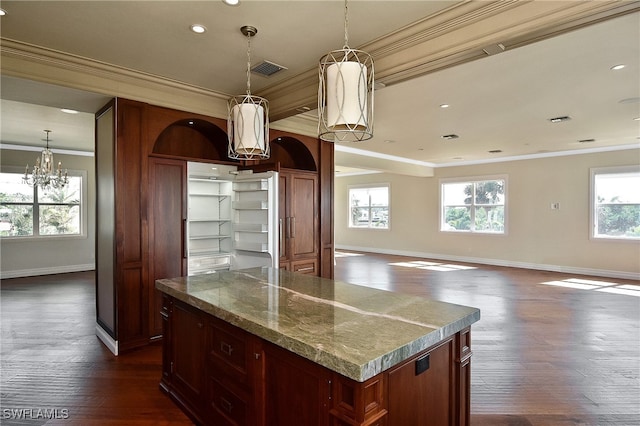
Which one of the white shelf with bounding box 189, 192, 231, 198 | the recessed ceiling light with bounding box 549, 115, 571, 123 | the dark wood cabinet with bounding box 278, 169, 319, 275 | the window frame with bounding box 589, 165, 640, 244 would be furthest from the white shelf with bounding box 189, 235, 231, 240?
the window frame with bounding box 589, 165, 640, 244

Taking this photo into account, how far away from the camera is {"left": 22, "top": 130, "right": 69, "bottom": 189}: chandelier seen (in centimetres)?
623

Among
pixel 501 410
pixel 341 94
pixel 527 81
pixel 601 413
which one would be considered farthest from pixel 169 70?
pixel 601 413

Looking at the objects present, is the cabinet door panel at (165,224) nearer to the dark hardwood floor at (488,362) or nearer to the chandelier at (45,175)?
the dark hardwood floor at (488,362)

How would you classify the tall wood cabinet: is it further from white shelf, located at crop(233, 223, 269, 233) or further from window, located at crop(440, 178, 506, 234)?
window, located at crop(440, 178, 506, 234)

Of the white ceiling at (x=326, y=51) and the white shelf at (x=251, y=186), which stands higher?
the white ceiling at (x=326, y=51)

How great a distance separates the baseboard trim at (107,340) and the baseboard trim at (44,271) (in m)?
4.71

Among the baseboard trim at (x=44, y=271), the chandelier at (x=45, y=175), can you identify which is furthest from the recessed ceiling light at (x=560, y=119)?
the baseboard trim at (x=44, y=271)

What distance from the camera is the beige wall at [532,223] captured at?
7.49m

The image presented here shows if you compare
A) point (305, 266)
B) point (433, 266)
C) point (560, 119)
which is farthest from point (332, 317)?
point (433, 266)

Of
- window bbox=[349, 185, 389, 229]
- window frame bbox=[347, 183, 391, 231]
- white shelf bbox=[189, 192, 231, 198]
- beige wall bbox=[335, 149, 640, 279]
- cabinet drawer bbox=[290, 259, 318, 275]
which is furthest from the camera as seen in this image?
window bbox=[349, 185, 389, 229]

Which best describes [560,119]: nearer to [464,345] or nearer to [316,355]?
[464,345]

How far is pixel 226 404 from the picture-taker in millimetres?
1995

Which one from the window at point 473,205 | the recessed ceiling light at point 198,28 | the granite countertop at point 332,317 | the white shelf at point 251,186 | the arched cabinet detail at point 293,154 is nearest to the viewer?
the granite countertop at point 332,317

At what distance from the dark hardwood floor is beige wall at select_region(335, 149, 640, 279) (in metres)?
1.61
